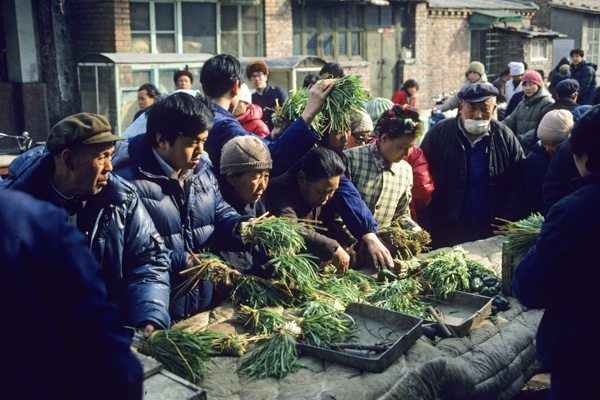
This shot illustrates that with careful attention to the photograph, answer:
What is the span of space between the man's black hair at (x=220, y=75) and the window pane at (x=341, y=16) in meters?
12.2

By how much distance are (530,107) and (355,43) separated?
8.97 meters

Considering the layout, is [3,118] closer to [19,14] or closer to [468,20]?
[19,14]

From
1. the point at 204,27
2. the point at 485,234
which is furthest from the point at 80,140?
the point at 204,27

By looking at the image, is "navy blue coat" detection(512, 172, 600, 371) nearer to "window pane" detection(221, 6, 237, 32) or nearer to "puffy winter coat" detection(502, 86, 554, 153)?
"puffy winter coat" detection(502, 86, 554, 153)

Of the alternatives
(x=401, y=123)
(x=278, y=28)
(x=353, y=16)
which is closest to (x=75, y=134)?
(x=401, y=123)

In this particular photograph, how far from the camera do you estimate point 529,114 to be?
311 inches

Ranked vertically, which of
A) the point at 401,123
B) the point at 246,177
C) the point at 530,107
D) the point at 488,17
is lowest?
the point at 246,177

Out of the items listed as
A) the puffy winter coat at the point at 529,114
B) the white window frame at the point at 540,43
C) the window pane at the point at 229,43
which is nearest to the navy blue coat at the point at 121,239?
the puffy winter coat at the point at 529,114

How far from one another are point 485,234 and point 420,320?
2.55 m

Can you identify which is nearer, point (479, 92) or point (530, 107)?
point (479, 92)

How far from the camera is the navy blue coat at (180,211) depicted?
10.1ft

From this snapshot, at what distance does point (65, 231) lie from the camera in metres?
1.38

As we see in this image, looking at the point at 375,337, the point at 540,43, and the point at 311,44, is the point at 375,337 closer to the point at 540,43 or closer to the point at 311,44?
the point at 311,44

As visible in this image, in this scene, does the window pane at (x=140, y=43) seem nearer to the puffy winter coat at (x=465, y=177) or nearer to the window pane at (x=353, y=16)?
the window pane at (x=353, y=16)
